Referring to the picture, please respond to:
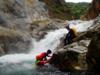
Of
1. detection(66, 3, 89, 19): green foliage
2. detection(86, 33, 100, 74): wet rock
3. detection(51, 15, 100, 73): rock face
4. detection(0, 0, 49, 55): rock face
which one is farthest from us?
detection(66, 3, 89, 19): green foliage

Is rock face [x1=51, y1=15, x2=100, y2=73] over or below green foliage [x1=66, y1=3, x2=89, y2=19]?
below

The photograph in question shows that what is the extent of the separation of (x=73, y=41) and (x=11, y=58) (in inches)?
232

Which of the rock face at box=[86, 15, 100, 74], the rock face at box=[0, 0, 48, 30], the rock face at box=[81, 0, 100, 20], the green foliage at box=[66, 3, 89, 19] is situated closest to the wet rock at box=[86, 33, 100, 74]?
the rock face at box=[86, 15, 100, 74]

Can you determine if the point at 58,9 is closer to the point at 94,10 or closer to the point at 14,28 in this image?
the point at 94,10

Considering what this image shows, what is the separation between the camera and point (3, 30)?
90.6 ft

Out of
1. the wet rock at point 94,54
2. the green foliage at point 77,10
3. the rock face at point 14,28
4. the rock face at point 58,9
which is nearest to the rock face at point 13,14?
the rock face at point 14,28

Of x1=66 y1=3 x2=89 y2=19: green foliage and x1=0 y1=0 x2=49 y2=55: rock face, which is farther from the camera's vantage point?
x1=66 y1=3 x2=89 y2=19: green foliage

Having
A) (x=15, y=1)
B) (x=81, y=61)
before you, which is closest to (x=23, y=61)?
(x=81, y=61)

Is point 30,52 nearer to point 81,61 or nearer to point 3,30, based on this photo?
point 3,30

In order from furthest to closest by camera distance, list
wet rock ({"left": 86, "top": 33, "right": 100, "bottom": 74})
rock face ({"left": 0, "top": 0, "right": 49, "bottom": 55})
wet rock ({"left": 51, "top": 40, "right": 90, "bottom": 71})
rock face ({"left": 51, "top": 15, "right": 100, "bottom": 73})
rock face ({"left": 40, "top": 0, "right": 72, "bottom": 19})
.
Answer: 1. rock face ({"left": 40, "top": 0, "right": 72, "bottom": 19})
2. rock face ({"left": 0, "top": 0, "right": 49, "bottom": 55})
3. wet rock ({"left": 51, "top": 40, "right": 90, "bottom": 71})
4. rock face ({"left": 51, "top": 15, "right": 100, "bottom": 73})
5. wet rock ({"left": 86, "top": 33, "right": 100, "bottom": 74})

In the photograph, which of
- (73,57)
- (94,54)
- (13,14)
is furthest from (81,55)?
(13,14)

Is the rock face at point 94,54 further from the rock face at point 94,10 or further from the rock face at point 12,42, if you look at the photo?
the rock face at point 94,10

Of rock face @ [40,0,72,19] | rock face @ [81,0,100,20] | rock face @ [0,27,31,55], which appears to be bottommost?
rock face @ [0,27,31,55]

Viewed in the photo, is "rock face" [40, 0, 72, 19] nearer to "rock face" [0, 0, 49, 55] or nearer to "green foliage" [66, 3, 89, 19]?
"green foliage" [66, 3, 89, 19]
